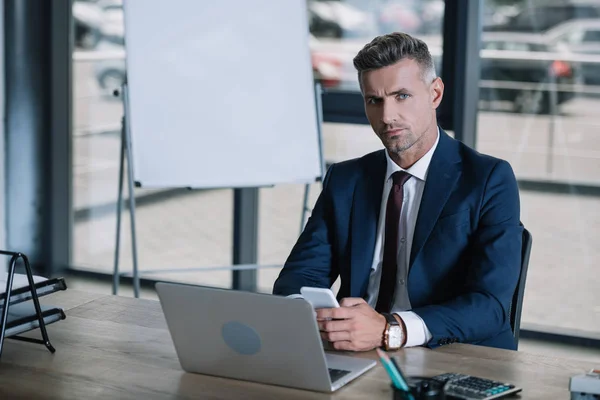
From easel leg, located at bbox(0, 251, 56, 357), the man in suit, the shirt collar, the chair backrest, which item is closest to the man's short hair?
the man in suit

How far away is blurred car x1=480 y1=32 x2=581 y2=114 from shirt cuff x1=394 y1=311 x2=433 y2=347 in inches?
91.0

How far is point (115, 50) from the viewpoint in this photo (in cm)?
477

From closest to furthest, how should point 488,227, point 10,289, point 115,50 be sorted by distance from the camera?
point 10,289
point 488,227
point 115,50

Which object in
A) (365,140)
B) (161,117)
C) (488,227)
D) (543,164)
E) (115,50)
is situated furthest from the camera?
(115,50)

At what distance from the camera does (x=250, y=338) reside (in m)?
1.60

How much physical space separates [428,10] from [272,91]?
90cm

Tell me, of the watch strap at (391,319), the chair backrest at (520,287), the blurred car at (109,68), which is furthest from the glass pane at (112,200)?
the watch strap at (391,319)

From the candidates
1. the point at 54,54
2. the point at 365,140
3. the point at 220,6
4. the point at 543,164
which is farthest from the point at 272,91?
the point at 54,54

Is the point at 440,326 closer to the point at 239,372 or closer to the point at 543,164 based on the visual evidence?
the point at 239,372

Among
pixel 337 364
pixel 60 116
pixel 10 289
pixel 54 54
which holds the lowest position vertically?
pixel 337 364

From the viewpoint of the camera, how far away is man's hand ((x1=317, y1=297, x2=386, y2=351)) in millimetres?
1808

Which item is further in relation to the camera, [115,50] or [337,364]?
[115,50]

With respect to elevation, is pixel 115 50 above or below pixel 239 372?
above

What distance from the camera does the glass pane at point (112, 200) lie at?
4660 millimetres
